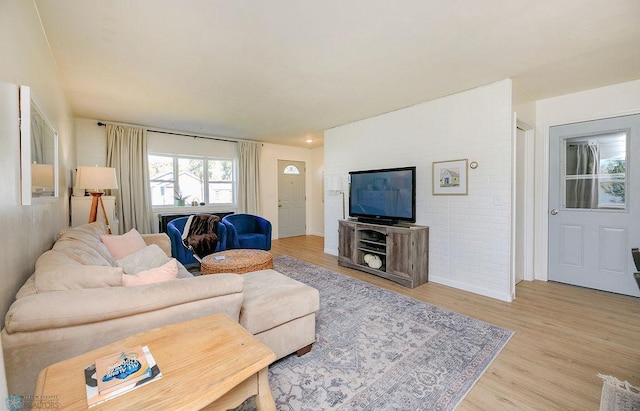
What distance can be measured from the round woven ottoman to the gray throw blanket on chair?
971mm

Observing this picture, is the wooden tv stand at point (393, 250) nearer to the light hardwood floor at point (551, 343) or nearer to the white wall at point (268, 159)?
the light hardwood floor at point (551, 343)

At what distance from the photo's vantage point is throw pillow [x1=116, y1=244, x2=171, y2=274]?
2.06 m

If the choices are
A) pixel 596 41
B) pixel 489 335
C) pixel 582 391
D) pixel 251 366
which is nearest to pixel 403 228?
pixel 489 335

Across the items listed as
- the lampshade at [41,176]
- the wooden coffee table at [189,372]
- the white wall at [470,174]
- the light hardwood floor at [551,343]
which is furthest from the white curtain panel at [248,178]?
the wooden coffee table at [189,372]

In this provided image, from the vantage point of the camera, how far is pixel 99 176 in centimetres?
358

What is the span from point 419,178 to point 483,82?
4.47ft

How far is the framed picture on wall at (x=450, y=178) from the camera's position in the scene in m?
3.44

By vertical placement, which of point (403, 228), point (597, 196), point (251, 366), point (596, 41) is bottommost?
point (251, 366)

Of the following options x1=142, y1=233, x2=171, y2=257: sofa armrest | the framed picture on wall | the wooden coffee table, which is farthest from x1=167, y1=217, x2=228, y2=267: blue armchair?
the framed picture on wall

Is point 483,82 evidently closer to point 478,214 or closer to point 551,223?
point 478,214

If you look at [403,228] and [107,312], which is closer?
[107,312]

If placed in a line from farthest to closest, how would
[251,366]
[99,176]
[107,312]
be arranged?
[99,176] → [107,312] → [251,366]

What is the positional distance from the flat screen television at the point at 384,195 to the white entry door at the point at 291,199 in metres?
2.94

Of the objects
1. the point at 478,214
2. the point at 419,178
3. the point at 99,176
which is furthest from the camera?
the point at 419,178
